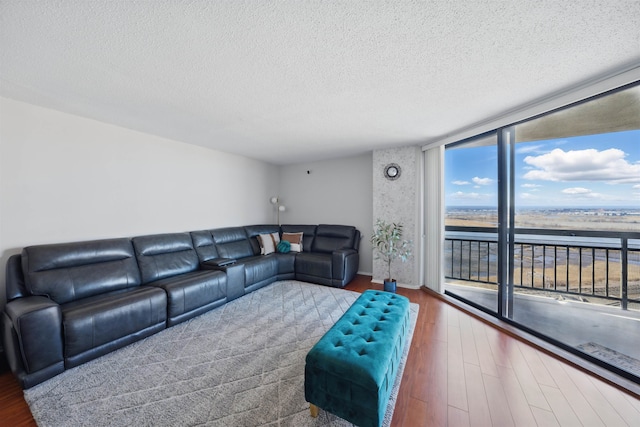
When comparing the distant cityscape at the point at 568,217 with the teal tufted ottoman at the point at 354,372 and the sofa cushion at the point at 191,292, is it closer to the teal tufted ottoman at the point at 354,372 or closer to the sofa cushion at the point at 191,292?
the teal tufted ottoman at the point at 354,372

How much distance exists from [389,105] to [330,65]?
94 centimetres

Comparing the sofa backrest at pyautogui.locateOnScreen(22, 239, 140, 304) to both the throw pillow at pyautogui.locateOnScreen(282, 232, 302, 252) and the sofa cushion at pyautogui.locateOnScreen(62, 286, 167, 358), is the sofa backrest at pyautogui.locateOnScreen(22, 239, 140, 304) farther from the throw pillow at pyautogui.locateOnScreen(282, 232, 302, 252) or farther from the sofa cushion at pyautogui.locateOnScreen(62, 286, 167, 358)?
the throw pillow at pyautogui.locateOnScreen(282, 232, 302, 252)

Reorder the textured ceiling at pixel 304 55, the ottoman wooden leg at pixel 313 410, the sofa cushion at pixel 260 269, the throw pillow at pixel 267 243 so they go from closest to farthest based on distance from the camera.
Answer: the textured ceiling at pixel 304 55 < the ottoman wooden leg at pixel 313 410 < the sofa cushion at pixel 260 269 < the throw pillow at pixel 267 243

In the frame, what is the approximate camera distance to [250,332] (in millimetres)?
2393

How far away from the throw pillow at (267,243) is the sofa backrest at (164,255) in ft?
3.94

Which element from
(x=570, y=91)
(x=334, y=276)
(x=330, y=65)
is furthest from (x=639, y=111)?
(x=334, y=276)

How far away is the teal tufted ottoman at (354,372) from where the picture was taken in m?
1.22

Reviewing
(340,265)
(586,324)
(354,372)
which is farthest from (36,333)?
(586,324)

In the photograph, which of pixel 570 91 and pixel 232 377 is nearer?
pixel 232 377

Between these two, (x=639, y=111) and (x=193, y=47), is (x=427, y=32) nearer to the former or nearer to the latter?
(x=193, y=47)

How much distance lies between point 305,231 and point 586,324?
4131 millimetres

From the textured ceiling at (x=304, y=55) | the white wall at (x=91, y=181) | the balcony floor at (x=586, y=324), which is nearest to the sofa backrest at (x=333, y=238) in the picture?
the white wall at (x=91, y=181)

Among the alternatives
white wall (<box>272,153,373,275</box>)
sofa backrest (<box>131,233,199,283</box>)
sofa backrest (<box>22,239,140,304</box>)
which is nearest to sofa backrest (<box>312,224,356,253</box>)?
white wall (<box>272,153,373,275</box>)

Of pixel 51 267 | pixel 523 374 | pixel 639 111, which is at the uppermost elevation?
→ pixel 639 111
